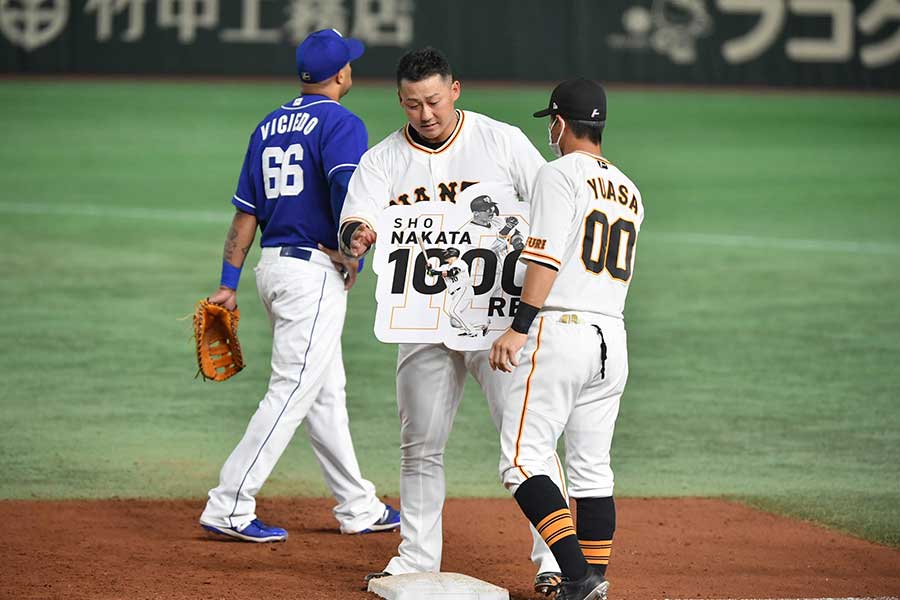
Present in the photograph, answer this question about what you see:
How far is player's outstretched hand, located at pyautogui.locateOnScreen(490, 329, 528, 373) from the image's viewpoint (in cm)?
490

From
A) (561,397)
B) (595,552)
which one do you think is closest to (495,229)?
(561,397)

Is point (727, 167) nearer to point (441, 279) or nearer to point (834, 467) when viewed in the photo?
point (834, 467)

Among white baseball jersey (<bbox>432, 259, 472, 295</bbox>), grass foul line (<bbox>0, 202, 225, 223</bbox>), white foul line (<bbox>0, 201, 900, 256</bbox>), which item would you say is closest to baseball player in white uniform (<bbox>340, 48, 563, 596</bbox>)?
white baseball jersey (<bbox>432, 259, 472, 295</bbox>)

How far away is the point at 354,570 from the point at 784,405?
404 centimetres

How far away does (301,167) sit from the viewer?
6.11 m

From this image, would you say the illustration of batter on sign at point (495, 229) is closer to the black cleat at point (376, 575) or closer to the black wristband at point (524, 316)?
the black wristband at point (524, 316)

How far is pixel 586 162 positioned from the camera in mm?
4996

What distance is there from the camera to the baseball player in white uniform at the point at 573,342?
487cm

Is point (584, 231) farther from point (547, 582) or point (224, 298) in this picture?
point (224, 298)

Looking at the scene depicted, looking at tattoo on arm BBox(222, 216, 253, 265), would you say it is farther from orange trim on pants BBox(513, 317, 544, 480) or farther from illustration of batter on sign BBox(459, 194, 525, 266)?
orange trim on pants BBox(513, 317, 544, 480)

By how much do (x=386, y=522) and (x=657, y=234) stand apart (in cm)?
929

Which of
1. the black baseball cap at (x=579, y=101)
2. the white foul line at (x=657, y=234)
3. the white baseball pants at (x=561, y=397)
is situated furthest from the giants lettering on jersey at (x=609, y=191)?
the white foul line at (x=657, y=234)

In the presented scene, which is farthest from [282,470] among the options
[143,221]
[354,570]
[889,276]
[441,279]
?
[143,221]

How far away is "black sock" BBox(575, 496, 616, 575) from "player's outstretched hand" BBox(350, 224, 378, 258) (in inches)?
46.1
